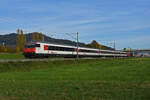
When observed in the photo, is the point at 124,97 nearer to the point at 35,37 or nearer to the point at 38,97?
the point at 38,97

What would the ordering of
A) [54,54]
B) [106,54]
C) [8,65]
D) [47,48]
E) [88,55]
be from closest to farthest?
[8,65]
[47,48]
[54,54]
[88,55]
[106,54]

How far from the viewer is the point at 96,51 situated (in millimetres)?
76125

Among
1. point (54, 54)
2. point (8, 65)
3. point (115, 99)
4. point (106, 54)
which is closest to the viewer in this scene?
point (115, 99)

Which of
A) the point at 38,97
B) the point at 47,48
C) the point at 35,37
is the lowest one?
the point at 38,97

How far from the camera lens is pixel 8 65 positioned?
32875mm

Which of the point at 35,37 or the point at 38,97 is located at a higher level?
the point at 35,37

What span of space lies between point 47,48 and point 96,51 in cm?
3428

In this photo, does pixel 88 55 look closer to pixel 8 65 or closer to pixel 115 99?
pixel 8 65

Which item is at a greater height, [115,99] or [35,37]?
[35,37]

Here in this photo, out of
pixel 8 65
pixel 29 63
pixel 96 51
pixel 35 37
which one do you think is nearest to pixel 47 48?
pixel 29 63

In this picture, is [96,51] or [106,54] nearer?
[96,51]

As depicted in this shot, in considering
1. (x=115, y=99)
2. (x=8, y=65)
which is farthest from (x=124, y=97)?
(x=8, y=65)

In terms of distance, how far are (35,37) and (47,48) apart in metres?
47.4

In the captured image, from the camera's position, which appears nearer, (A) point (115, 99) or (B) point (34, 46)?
(A) point (115, 99)
